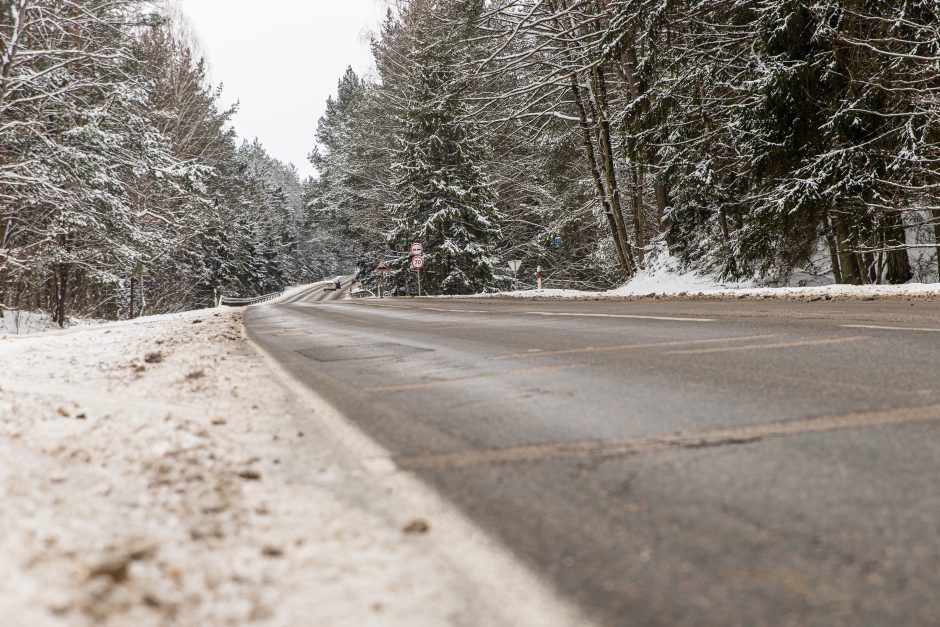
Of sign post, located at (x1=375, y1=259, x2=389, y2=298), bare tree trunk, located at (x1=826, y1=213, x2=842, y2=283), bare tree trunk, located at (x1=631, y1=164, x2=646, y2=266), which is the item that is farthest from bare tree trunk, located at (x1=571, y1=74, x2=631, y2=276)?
sign post, located at (x1=375, y1=259, x2=389, y2=298)

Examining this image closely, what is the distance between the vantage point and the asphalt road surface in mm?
1262

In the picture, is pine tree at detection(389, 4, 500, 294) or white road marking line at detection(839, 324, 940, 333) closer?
white road marking line at detection(839, 324, 940, 333)

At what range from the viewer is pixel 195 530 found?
154 centimetres

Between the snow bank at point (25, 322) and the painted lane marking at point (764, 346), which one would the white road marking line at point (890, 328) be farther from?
the snow bank at point (25, 322)

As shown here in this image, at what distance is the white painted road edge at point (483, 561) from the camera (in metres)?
1.20

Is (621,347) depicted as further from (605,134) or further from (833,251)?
(605,134)

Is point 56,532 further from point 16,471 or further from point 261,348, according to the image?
point 261,348

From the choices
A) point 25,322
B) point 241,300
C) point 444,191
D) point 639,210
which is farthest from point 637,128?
point 241,300

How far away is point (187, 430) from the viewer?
255 cm

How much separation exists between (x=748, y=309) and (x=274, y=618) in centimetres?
873

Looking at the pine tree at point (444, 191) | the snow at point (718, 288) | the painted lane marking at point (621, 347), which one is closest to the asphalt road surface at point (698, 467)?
the painted lane marking at point (621, 347)

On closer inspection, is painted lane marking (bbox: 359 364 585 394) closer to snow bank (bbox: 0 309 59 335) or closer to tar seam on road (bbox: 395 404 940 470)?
tar seam on road (bbox: 395 404 940 470)

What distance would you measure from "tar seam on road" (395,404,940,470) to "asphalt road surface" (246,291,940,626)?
12 millimetres

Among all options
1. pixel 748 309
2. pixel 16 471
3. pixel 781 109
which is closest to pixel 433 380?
pixel 16 471
